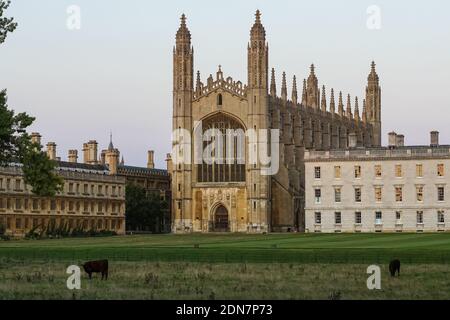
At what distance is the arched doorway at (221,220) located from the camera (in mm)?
132875

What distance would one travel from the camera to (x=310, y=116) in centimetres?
14562

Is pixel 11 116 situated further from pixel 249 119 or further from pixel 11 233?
pixel 249 119

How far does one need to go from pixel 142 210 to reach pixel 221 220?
1383cm

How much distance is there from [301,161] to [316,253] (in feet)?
249

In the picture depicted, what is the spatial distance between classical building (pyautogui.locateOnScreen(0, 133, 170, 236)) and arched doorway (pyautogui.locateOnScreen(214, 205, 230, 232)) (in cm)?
1351

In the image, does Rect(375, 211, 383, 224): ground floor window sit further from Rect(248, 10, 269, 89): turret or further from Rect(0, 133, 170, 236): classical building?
Rect(0, 133, 170, 236): classical building

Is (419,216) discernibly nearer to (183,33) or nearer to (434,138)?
(434,138)

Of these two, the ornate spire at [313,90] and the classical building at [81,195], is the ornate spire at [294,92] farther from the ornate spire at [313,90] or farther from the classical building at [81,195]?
the classical building at [81,195]

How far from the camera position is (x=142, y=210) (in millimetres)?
143250

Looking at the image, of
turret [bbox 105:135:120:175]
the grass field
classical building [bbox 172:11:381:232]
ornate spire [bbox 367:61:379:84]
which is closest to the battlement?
classical building [bbox 172:11:381:232]

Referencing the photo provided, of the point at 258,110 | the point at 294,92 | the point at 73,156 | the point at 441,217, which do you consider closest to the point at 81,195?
the point at 73,156

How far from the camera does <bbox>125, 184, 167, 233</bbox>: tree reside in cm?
14325
